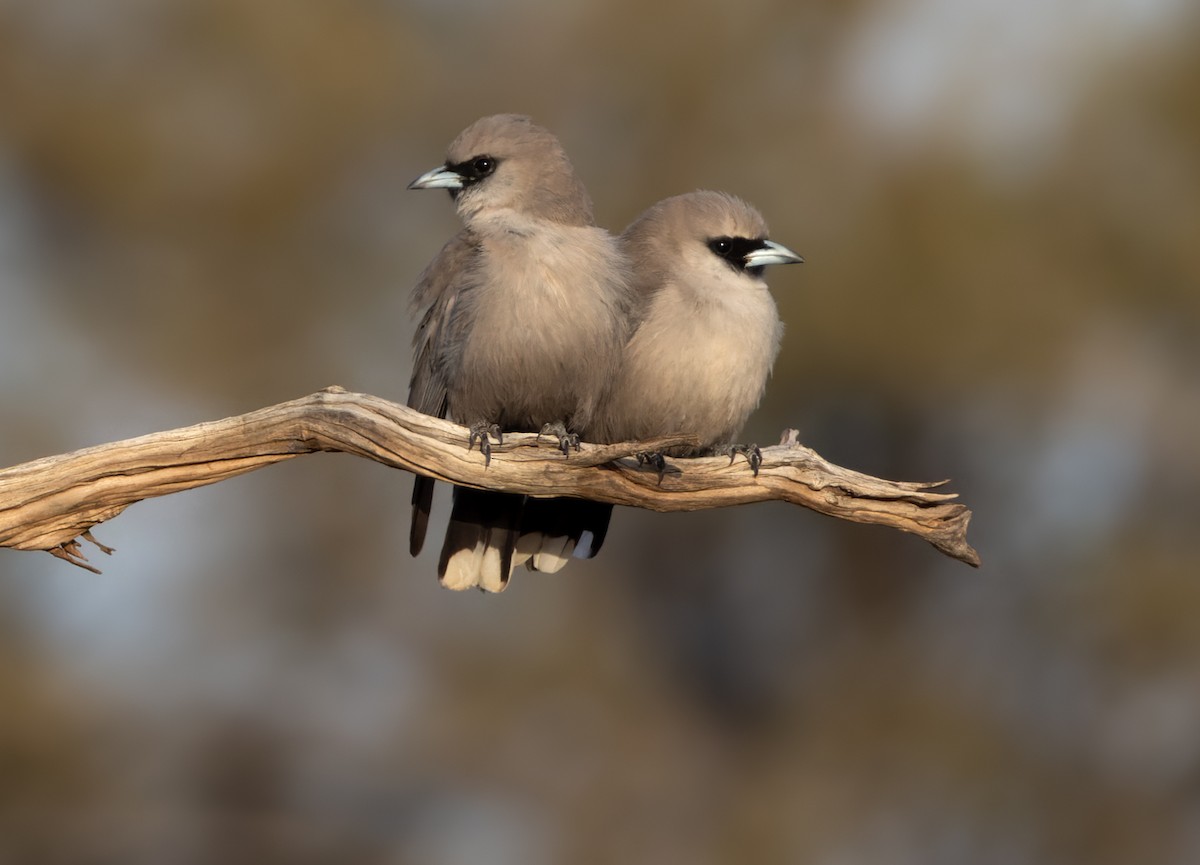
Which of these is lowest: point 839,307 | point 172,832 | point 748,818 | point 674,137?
point 172,832

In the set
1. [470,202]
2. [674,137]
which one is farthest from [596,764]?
[470,202]

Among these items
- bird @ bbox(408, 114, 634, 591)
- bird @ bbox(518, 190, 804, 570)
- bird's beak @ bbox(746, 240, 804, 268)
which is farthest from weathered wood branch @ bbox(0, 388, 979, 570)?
bird's beak @ bbox(746, 240, 804, 268)

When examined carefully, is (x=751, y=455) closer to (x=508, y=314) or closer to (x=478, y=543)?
(x=508, y=314)

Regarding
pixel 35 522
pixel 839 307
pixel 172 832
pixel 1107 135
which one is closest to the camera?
pixel 35 522

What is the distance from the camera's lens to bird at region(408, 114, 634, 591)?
6922mm

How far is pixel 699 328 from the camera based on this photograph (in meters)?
7.27

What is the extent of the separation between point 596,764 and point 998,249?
7.18m

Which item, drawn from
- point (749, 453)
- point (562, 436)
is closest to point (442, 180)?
point (562, 436)

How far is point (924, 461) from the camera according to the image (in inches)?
691

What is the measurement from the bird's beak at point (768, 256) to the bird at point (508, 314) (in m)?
0.61

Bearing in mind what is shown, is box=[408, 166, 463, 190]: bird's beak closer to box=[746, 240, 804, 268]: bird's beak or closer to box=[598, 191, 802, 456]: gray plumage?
box=[598, 191, 802, 456]: gray plumage

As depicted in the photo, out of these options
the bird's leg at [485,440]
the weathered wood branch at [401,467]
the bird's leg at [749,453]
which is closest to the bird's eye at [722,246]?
the bird's leg at [749,453]

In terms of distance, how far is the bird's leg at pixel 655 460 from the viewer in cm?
650

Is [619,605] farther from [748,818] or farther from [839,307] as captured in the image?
[839,307]
